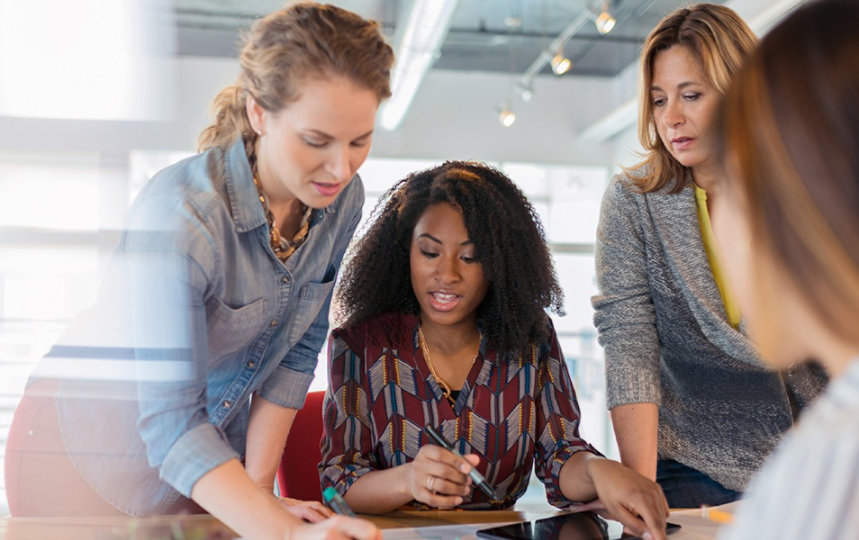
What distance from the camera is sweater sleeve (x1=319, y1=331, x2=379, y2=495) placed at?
3.92 ft

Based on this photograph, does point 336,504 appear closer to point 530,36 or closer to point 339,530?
point 339,530

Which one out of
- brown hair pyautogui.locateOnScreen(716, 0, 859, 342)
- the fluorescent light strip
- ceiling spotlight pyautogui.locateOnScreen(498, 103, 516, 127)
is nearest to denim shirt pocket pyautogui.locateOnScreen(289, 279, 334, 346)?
brown hair pyautogui.locateOnScreen(716, 0, 859, 342)

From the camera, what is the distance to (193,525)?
994 millimetres

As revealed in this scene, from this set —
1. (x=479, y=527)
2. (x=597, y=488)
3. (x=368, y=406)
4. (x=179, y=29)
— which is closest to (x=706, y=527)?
(x=597, y=488)

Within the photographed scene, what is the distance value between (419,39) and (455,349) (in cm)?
208

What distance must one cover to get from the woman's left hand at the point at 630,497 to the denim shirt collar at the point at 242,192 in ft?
1.82

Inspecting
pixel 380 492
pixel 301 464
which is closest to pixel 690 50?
pixel 380 492

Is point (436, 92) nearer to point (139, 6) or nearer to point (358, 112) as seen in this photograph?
point (139, 6)

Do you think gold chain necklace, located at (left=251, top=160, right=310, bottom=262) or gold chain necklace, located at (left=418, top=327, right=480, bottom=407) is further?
gold chain necklace, located at (left=418, top=327, right=480, bottom=407)

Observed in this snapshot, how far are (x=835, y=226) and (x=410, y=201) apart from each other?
0.94 meters

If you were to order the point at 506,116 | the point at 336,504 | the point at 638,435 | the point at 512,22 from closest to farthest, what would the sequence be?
1. the point at 336,504
2. the point at 638,435
3. the point at 512,22
4. the point at 506,116

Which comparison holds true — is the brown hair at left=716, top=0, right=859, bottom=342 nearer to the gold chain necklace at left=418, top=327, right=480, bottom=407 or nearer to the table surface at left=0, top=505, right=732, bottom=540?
the table surface at left=0, top=505, right=732, bottom=540

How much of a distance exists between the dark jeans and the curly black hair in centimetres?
28

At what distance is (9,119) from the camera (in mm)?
1021
